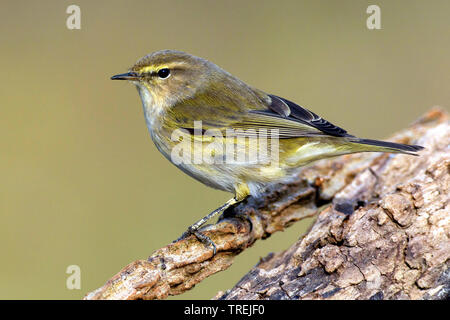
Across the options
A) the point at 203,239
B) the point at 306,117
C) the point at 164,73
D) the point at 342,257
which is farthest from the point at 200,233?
the point at 164,73

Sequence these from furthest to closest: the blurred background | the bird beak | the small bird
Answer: the blurred background < the bird beak < the small bird

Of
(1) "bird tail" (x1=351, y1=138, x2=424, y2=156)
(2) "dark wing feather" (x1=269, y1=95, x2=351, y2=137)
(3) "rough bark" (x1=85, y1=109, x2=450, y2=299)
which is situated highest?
(2) "dark wing feather" (x1=269, y1=95, x2=351, y2=137)

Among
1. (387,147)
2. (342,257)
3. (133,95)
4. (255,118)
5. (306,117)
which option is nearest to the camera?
(342,257)

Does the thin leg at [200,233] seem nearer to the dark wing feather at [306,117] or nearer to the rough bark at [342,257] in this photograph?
the rough bark at [342,257]

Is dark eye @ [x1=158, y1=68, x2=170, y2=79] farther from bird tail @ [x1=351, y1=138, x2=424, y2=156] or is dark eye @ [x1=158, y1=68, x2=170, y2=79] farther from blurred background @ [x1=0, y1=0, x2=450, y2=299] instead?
blurred background @ [x1=0, y1=0, x2=450, y2=299]

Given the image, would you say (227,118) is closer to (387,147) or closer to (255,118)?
(255,118)

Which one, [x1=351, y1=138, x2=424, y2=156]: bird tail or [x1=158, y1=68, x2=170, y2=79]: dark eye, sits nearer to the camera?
[x1=351, y1=138, x2=424, y2=156]: bird tail

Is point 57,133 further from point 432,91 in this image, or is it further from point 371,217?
point 432,91

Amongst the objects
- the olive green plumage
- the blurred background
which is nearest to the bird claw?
the olive green plumage
